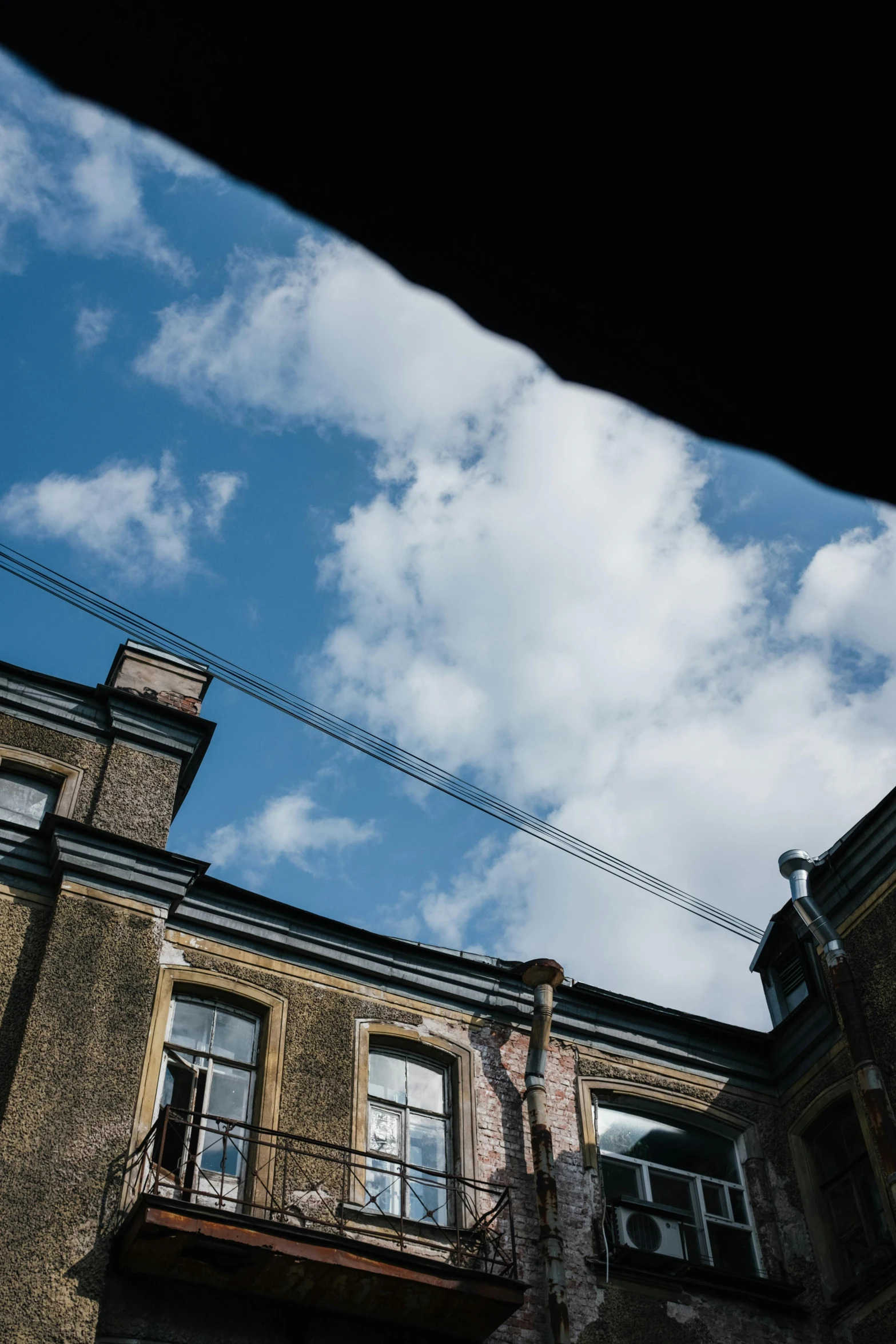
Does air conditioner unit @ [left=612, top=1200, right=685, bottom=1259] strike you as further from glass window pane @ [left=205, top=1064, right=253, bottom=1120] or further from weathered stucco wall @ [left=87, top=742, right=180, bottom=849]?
weathered stucco wall @ [left=87, top=742, right=180, bottom=849]

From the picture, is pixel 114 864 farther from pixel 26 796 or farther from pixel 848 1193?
pixel 848 1193

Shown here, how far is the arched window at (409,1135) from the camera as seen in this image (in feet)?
40.2

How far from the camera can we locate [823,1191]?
47.0ft

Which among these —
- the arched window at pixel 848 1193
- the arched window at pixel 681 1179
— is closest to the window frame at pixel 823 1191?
the arched window at pixel 848 1193

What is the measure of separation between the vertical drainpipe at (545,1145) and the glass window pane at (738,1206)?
2543 millimetres

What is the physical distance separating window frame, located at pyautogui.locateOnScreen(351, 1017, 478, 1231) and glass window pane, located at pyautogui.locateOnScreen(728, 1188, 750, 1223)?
3.44 meters

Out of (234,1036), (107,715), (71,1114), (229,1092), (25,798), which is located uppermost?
(107,715)

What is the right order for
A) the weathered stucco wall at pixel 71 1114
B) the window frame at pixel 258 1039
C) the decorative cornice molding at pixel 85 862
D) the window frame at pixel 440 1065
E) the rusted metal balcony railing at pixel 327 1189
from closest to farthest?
the weathered stucco wall at pixel 71 1114 < the rusted metal balcony railing at pixel 327 1189 < the window frame at pixel 258 1039 < the decorative cornice molding at pixel 85 862 < the window frame at pixel 440 1065

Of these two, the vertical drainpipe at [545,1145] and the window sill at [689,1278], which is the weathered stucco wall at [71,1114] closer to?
the vertical drainpipe at [545,1145]

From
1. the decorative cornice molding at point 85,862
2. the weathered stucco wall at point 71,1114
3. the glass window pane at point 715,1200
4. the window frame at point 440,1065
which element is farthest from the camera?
the glass window pane at point 715,1200

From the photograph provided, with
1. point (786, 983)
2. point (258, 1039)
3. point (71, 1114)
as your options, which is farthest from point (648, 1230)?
point (71, 1114)

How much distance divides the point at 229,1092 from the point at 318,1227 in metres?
1.60

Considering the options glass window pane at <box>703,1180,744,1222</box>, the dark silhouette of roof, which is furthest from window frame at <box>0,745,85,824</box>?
the dark silhouette of roof

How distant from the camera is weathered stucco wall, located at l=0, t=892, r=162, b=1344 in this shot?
9523mm
